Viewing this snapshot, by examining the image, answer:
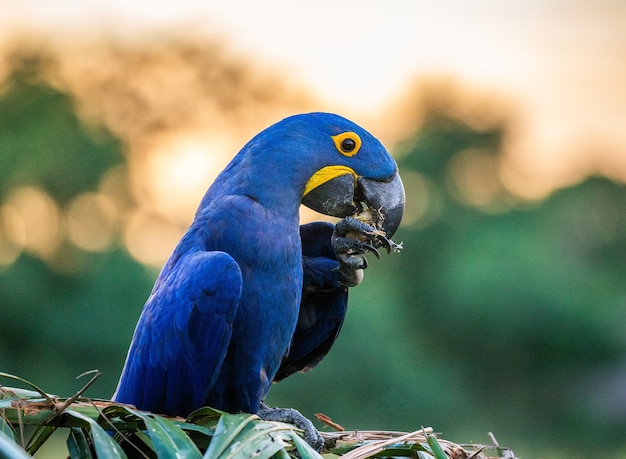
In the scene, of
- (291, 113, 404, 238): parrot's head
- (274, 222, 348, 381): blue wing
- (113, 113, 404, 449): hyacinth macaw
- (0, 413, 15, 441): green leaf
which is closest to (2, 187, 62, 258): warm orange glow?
(274, 222, 348, 381): blue wing

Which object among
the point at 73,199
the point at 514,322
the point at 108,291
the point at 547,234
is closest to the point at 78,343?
the point at 108,291

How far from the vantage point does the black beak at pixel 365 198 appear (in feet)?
6.53

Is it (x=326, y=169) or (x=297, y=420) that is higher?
(x=326, y=169)

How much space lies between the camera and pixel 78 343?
686 cm

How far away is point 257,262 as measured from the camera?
183 cm

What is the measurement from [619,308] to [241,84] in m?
3.99

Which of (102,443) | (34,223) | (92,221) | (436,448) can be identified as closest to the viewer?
(102,443)

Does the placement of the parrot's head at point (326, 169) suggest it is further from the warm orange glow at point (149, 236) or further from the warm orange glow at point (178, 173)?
the warm orange glow at point (149, 236)

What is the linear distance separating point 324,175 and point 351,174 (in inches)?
2.6

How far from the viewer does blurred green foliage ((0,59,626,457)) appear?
667 cm

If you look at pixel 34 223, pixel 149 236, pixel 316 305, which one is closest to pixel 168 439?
pixel 316 305

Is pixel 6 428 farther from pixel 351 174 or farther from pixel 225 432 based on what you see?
pixel 351 174

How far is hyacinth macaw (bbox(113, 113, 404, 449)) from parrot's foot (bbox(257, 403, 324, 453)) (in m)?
0.03

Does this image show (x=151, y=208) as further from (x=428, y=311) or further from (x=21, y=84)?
(x=428, y=311)
